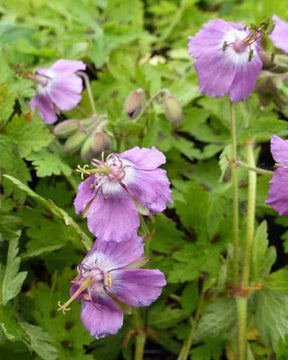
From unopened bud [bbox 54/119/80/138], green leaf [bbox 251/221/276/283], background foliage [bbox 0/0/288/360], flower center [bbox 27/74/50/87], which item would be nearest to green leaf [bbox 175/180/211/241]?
background foliage [bbox 0/0/288/360]

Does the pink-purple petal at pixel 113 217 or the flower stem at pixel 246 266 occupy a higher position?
the pink-purple petal at pixel 113 217

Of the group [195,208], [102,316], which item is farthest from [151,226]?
[102,316]

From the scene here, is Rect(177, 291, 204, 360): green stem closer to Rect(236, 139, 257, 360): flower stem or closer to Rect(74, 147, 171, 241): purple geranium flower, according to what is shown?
Rect(236, 139, 257, 360): flower stem

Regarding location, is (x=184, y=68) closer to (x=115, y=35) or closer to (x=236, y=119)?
(x=115, y=35)

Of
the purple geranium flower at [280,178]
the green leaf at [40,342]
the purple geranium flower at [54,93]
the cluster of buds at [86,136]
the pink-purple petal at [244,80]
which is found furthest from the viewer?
the purple geranium flower at [54,93]

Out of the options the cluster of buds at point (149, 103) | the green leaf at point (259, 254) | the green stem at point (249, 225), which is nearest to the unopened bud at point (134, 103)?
the cluster of buds at point (149, 103)

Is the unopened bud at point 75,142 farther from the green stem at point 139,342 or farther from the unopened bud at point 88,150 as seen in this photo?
the green stem at point 139,342

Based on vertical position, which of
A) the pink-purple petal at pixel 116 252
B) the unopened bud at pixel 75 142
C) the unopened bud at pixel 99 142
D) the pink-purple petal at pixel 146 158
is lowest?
the unopened bud at pixel 75 142
